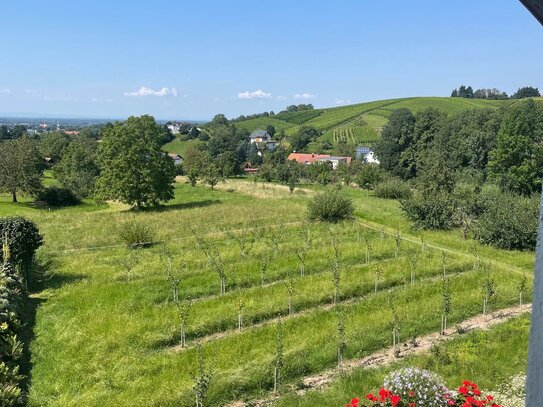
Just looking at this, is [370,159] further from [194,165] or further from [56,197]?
[56,197]

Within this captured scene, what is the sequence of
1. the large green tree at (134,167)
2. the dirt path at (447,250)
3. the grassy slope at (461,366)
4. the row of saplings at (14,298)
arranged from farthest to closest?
1. the large green tree at (134,167)
2. the dirt path at (447,250)
3. the row of saplings at (14,298)
4. the grassy slope at (461,366)

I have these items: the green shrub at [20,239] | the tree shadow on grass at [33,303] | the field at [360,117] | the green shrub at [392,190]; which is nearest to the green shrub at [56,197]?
the tree shadow on grass at [33,303]

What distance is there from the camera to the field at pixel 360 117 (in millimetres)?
110056

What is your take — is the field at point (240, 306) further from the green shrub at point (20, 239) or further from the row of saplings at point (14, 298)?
the green shrub at point (20, 239)

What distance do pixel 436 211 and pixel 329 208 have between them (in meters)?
6.10

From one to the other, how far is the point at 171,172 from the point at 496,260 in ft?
80.7

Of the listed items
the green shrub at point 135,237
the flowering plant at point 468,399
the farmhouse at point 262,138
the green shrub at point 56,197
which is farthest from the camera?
the farmhouse at point 262,138

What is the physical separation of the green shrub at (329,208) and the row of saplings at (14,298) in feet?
51.2

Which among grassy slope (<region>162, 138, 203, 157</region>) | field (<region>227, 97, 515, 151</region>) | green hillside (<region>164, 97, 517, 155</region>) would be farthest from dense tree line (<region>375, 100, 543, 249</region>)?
grassy slope (<region>162, 138, 203, 157</region>)

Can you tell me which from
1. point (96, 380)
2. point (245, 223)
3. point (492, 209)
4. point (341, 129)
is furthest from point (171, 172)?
point (341, 129)

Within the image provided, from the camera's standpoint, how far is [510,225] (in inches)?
796

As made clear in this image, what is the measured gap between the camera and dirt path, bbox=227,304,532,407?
9.05m

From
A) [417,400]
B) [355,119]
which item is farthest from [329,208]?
[355,119]

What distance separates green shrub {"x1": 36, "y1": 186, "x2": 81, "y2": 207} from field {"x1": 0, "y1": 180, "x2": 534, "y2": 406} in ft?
50.6
